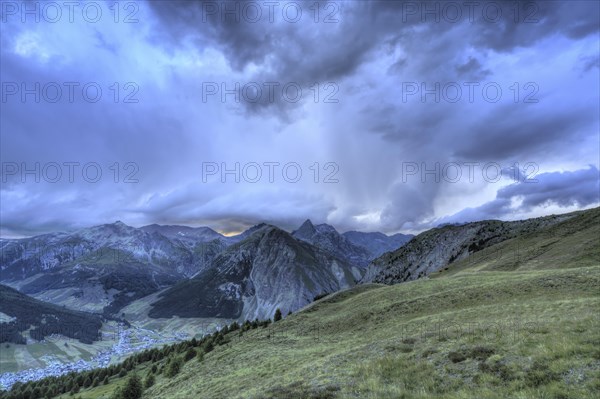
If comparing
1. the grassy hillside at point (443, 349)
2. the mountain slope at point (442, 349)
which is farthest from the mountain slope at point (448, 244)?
the grassy hillside at point (443, 349)

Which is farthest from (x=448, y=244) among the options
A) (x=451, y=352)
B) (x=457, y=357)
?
(x=457, y=357)

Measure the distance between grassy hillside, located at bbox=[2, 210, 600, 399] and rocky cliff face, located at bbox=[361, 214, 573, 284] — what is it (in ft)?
339

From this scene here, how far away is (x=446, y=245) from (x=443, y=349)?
516 ft

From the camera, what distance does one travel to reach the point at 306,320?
187 ft

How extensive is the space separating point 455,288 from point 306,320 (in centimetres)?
2541

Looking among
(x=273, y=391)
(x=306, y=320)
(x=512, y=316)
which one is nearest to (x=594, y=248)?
(x=512, y=316)

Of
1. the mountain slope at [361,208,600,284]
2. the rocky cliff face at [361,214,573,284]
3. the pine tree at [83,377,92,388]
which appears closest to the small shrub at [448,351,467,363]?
the mountain slope at [361,208,600,284]

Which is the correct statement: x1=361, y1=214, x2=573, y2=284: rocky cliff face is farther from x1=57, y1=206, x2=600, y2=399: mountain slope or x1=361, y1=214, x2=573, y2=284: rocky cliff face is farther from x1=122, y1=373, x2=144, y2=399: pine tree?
x1=122, y1=373, x2=144, y2=399: pine tree

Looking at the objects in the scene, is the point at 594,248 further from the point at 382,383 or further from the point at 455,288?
the point at 382,383

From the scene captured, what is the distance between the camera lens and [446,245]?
16362cm

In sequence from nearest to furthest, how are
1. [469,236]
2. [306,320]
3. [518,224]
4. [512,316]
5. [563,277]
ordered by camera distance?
1. [512,316]
2. [563,277]
3. [306,320]
4. [518,224]
5. [469,236]

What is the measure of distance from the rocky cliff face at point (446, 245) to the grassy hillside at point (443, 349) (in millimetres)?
103360

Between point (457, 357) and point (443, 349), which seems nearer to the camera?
point (457, 357)

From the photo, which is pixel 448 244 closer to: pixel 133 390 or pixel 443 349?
pixel 133 390
